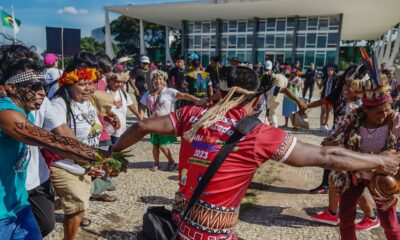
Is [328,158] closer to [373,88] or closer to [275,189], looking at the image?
[373,88]

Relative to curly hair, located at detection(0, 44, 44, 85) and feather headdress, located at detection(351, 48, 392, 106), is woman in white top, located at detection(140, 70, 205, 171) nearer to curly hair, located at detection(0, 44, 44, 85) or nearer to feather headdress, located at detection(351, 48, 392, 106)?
feather headdress, located at detection(351, 48, 392, 106)

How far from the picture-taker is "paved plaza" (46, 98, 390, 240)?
3.78 meters

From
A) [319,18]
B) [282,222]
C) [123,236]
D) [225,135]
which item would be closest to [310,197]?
[282,222]

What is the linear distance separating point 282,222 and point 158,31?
186 feet

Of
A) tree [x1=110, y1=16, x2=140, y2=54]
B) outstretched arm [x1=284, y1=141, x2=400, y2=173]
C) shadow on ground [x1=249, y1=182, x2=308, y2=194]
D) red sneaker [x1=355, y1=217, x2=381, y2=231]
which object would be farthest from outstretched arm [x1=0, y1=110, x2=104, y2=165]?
tree [x1=110, y1=16, x2=140, y2=54]

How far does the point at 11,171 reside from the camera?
2.07 m

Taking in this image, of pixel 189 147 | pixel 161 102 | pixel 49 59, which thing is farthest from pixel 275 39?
pixel 189 147

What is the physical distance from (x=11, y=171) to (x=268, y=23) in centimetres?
3361

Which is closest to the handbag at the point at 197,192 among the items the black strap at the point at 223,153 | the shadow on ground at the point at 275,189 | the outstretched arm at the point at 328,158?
the black strap at the point at 223,153

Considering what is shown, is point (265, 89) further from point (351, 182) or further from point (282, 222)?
point (282, 222)

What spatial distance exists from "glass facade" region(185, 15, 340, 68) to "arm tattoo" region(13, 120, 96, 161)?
30.3 m

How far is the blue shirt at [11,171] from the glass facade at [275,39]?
3033 cm

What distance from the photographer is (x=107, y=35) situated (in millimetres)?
36031

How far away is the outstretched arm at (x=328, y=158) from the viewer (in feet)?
5.61
